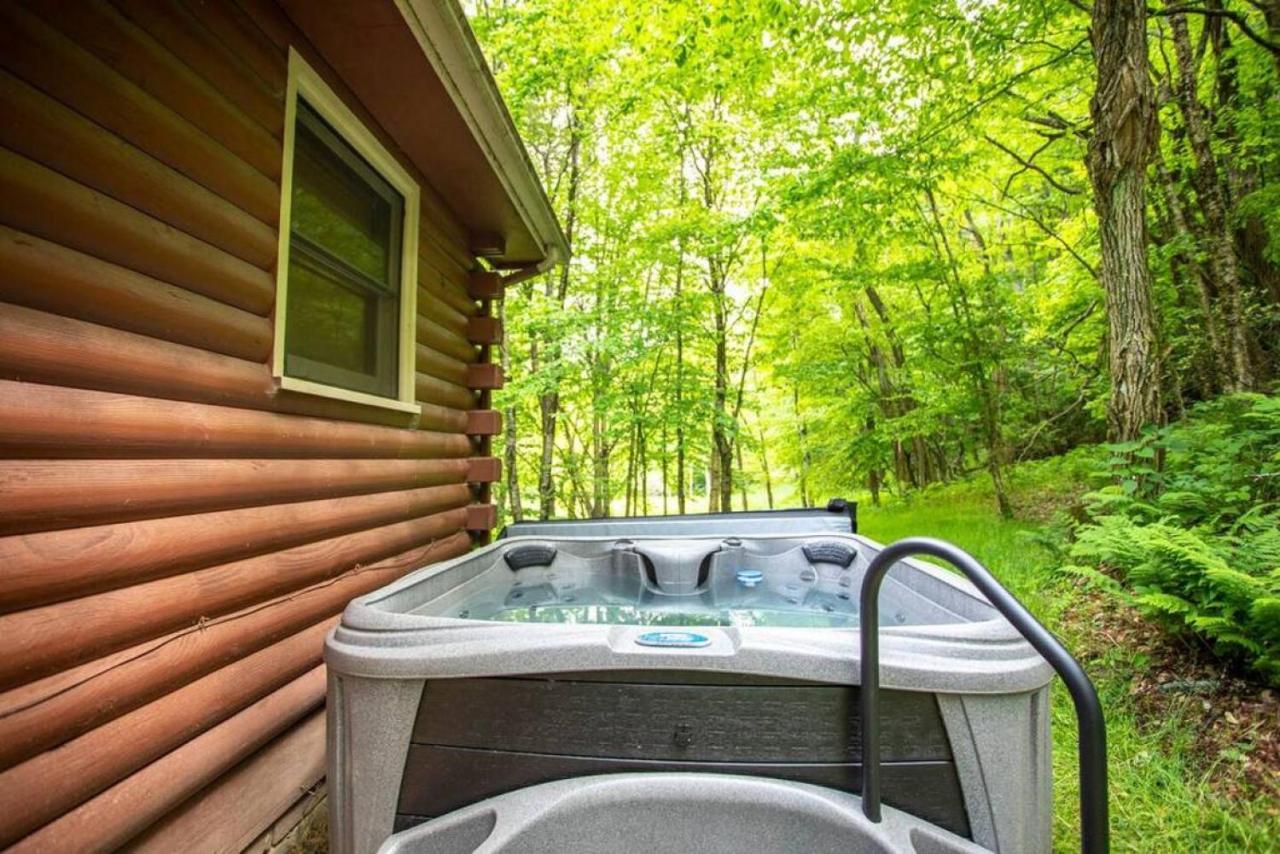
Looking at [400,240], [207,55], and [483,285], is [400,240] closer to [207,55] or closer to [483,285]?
A: [483,285]

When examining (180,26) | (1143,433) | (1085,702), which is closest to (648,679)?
(1085,702)

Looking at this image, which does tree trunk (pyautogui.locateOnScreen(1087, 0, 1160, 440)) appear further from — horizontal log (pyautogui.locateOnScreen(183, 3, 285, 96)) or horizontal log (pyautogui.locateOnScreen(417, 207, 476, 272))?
horizontal log (pyautogui.locateOnScreen(183, 3, 285, 96))

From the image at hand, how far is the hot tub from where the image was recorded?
3.09ft

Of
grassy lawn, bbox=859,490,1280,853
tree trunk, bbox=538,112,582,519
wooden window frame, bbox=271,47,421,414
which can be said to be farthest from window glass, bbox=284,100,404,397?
tree trunk, bbox=538,112,582,519

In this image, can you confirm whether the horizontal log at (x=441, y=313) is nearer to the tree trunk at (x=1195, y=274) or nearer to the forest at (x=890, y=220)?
the forest at (x=890, y=220)

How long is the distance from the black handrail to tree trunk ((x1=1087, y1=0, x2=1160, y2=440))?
2891 mm

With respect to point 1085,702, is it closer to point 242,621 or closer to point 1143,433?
point 242,621

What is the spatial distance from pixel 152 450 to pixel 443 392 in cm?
182

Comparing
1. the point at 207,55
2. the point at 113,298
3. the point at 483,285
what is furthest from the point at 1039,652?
the point at 483,285

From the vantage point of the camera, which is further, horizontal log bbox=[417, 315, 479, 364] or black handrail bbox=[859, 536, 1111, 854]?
horizontal log bbox=[417, 315, 479, 364]

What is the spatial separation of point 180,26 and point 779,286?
279 inches

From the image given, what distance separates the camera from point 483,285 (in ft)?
11.5

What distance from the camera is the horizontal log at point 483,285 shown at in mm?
3496

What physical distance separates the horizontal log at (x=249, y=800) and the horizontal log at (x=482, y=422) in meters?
1.91
